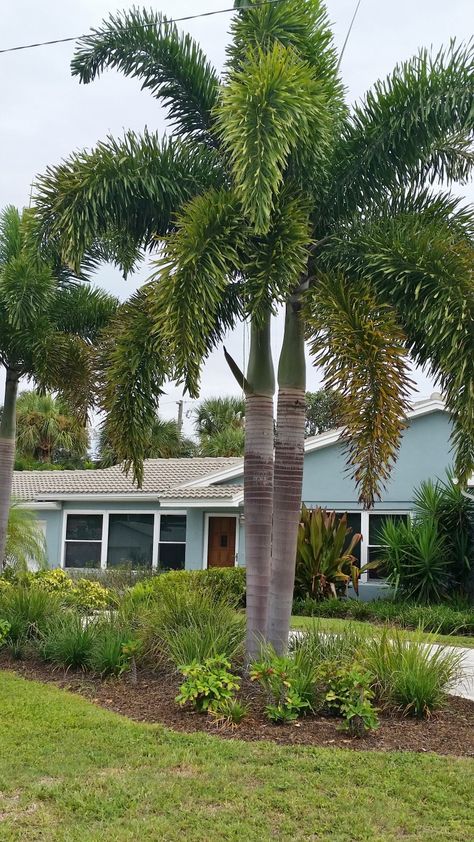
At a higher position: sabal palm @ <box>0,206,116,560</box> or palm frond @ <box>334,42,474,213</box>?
palm frond @ <box>334,42,474,213</box>

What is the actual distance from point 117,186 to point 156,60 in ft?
5.36

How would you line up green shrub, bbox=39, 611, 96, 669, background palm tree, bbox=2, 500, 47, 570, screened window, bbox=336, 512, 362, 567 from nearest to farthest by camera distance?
green shrub, bbox=39, 611, 96, 669
background palm tree, bbox=2, 500, 47, 570
screened window, bbox=336, 512, 362, 567

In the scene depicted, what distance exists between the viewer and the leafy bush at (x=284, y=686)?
6.98 meters

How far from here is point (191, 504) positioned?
21.2 meters

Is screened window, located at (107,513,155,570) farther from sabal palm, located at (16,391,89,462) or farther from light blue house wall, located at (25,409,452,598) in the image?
sabal palm, located at (16,391,89,462)

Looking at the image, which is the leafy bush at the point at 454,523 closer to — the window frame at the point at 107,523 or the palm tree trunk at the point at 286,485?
the window frame at the point at 107,523

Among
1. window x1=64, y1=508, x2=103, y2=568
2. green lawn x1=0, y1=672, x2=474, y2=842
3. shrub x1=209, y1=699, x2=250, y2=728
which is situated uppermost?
window x1=64, y1=508, x2=103, y2=568

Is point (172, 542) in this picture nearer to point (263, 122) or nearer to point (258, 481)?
point (258, 481)

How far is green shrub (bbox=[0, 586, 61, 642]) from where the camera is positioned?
10.5 m

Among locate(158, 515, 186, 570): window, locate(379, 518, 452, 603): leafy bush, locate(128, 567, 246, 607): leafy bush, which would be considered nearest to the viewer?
locate(128, 567, 246, 607): leafy bush

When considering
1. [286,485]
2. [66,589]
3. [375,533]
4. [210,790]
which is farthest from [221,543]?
[210,790]

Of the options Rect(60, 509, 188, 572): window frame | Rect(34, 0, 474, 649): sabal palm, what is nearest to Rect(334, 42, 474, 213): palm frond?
Rect(34, 0, 474, 649): sabal palm

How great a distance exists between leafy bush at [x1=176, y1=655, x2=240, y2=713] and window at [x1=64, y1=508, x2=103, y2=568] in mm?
16673

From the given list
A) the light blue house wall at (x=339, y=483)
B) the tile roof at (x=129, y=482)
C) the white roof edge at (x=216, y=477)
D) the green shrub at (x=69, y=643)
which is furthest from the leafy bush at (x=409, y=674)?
the white roof edge at (x=216, y=477)
